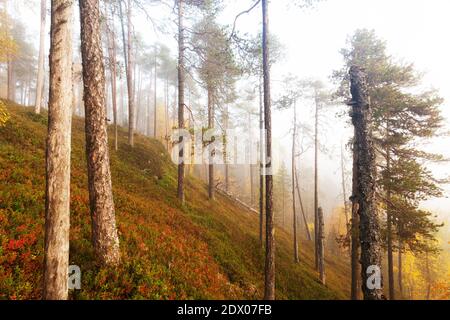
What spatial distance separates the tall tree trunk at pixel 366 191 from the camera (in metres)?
5.69

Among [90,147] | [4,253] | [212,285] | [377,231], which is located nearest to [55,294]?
[4,253]

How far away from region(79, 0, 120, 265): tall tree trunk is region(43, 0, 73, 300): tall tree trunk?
53.0 inches

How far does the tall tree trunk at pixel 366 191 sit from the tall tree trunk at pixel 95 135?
6180 millimetres

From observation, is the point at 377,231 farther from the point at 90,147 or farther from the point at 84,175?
the point at 84,175

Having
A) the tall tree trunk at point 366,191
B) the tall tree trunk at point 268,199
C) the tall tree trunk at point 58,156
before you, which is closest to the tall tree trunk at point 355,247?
the tall tree trunk at point 268,199

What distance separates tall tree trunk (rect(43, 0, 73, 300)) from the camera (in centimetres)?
420


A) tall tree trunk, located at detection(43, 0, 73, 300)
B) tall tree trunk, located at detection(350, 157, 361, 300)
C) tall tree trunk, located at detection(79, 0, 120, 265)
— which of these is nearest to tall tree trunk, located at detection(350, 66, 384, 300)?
tall tree trunk, located at detection(350, 157, 361, 300)

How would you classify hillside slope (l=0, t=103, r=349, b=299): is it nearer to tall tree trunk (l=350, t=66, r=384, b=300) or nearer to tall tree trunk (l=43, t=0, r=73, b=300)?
tall tree trunk (l=43, t=0, r=73, b=300)

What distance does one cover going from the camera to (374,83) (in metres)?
12.8

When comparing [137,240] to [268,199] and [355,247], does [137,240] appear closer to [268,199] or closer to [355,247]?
[268,199]

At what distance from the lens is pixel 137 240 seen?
306 inches

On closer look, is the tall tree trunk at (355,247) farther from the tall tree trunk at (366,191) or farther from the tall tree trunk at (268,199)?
the tall tree trunk at (366,191)

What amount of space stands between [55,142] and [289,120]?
63.9 ft

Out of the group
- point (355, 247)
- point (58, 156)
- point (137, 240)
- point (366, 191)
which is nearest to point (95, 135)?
point (58, 156)
